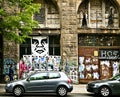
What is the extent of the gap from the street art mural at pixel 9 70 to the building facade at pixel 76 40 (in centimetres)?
9

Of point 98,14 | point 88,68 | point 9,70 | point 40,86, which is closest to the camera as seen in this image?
point 40,86

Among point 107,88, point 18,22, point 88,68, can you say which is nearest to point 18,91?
point 18,22

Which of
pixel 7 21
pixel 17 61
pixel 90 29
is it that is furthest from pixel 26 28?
pixel 90 29

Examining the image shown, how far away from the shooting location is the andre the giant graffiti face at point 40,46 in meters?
29.7

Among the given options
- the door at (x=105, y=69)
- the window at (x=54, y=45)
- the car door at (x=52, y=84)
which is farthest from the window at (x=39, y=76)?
Result: the door at (x=105, y=69)

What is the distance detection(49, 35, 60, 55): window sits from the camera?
2980 centimetres

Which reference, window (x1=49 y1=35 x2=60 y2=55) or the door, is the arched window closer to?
window (x1=49 y1=35 x2=60 y2=55)

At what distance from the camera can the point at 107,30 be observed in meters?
30.0

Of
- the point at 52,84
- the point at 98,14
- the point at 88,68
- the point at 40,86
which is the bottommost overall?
the point at 40,86

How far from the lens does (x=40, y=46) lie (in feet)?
97.7

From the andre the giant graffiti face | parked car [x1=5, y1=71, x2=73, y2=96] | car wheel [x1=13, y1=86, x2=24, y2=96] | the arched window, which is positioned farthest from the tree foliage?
the arched window

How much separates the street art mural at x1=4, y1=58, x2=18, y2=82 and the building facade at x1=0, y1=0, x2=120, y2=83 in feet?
0.31

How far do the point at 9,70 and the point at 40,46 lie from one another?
10.3 feet

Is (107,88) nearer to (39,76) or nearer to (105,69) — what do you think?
(39,76)
